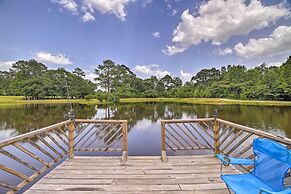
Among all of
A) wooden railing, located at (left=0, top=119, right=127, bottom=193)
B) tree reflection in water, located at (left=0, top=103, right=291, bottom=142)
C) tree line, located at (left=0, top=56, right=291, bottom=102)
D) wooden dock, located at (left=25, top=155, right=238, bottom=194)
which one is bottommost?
tree reflection in water, located at (left=0, top=103, right=291, bottom=142)

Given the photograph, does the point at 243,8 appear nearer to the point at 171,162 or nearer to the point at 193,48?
the point at 171,162

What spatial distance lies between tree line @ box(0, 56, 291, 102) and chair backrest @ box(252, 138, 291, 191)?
3033cm

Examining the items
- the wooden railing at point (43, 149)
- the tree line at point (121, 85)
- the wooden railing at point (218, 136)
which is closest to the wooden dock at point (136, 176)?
the wooden railing at point (43, 149)

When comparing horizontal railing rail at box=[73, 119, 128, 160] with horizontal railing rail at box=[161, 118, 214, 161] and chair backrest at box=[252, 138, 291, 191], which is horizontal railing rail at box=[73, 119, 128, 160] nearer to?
horizontal railing rail at box=[161, 118, 214, 161]

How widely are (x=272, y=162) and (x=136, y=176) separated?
1.82 metres

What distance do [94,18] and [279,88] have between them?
28.0 meters

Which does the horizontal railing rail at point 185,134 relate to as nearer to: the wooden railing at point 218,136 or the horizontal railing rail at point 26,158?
the wooden railing at point 218,136

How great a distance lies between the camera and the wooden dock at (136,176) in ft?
7.65

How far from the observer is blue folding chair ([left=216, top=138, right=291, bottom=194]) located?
1647 millimetres

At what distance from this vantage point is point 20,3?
9.19 meters

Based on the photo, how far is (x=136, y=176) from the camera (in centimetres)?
272

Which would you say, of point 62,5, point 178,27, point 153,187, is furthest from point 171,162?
point 178,27

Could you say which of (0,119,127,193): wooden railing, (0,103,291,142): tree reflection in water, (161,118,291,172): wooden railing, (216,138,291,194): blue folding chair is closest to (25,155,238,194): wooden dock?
(0,119,127,193): wooden railing

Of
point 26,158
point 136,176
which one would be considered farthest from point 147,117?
point 136,176
